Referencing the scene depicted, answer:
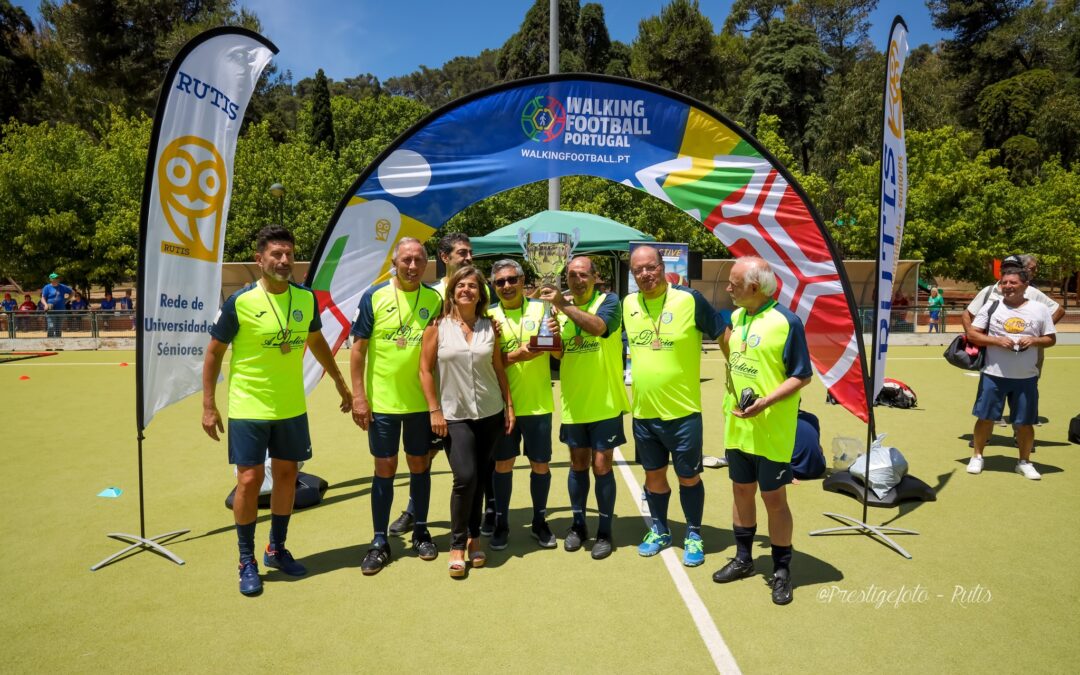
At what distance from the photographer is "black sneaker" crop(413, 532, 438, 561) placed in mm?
4309

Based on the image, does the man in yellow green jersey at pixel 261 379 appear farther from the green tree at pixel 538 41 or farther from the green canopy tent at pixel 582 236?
the green tree at pixel 538 41

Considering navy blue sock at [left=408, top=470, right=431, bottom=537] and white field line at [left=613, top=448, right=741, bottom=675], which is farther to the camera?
navy blue sock at [left=408, top=470, right=431, bottom=537]

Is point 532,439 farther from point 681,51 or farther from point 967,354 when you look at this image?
point 681,51

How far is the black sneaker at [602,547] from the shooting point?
4289 millimetres

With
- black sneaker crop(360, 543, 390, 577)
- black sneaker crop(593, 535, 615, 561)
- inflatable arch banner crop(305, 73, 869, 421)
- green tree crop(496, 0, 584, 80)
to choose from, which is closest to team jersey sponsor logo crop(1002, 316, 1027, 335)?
inflatable arch banner crop(305, 73, 869, 421)

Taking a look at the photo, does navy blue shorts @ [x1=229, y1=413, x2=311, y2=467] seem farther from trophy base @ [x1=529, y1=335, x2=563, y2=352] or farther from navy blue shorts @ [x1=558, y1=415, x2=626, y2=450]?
navy blue shorts @ [x1=558, y1=415, x2=626, y2=450]

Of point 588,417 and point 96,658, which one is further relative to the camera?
point 588,417

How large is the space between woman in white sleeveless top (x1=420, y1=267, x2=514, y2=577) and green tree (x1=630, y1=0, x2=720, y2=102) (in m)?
44.9

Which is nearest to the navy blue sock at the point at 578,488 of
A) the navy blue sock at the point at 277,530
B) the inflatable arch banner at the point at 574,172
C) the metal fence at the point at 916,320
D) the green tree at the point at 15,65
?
the navy blue sock at the point at 277,530

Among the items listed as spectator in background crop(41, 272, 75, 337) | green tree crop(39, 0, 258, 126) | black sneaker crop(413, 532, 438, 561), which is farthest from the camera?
green tree crop(39, 0, 258, 126)

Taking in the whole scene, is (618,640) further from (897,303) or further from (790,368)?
(897,303)

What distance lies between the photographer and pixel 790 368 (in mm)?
3631

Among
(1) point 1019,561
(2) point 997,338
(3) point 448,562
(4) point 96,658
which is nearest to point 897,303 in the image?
(2) point 997,338

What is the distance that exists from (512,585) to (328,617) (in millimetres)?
1011
